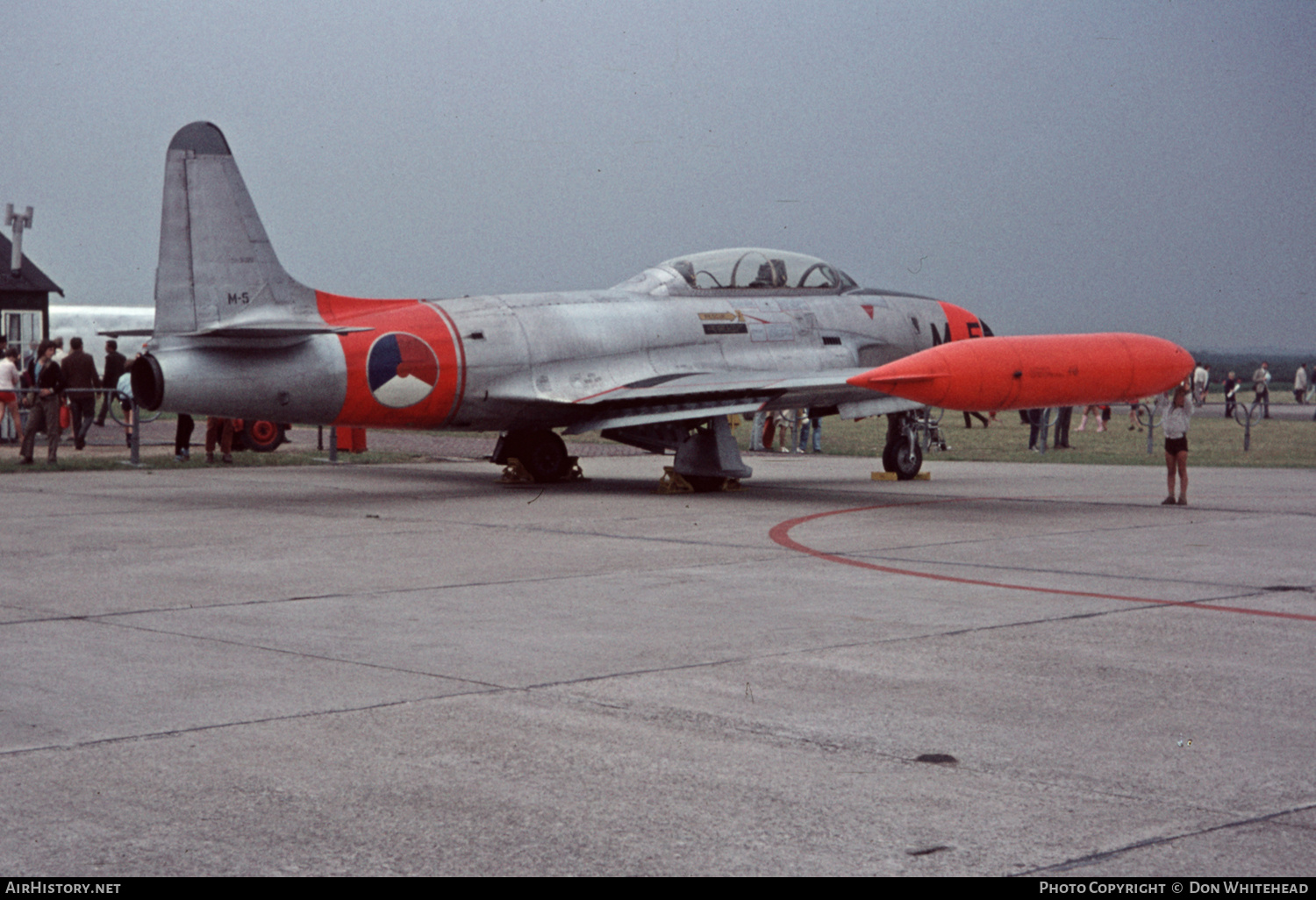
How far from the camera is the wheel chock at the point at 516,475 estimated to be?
19.9 metres

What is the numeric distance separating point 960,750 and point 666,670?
78.3 inches

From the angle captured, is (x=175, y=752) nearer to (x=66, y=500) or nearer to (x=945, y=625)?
(x=945, y=625)

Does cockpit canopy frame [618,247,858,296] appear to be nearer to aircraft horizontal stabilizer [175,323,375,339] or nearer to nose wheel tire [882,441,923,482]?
nose wheel tire [882,441,923,482]

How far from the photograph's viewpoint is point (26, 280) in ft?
151

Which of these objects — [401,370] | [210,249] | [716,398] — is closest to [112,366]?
[210,249]

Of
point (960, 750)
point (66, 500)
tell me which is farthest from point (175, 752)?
point (66, 500)

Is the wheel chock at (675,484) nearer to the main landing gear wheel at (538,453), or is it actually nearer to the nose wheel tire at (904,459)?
the main landing gear wheel at (538,453)

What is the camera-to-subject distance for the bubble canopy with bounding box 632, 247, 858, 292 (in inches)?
782

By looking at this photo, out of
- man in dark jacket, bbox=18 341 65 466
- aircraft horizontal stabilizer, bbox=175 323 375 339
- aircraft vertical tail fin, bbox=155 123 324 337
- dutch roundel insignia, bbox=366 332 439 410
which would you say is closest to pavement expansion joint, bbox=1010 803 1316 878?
aircraft horizontal stabilizer, bbox=175 323 375 339

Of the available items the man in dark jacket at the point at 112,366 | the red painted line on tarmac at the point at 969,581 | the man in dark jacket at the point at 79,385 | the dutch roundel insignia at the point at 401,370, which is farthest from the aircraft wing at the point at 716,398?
the man in dark jacket at the point at 112,366

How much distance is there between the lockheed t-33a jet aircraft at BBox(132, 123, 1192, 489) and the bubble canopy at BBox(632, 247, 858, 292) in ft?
0.09

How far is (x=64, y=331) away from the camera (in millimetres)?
54312

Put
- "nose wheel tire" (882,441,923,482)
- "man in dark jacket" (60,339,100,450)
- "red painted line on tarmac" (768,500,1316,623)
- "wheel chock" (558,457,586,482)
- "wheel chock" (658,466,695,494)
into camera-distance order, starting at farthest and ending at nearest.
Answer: "man in dark jacket" (60,339,100,450), "nose wheel tire" (882,441,923,482), "wheel chock" (558,457,586,482), "wheel chock" (658,466,695,494), "red painted line on tarmac" (768,500,1316,623)
